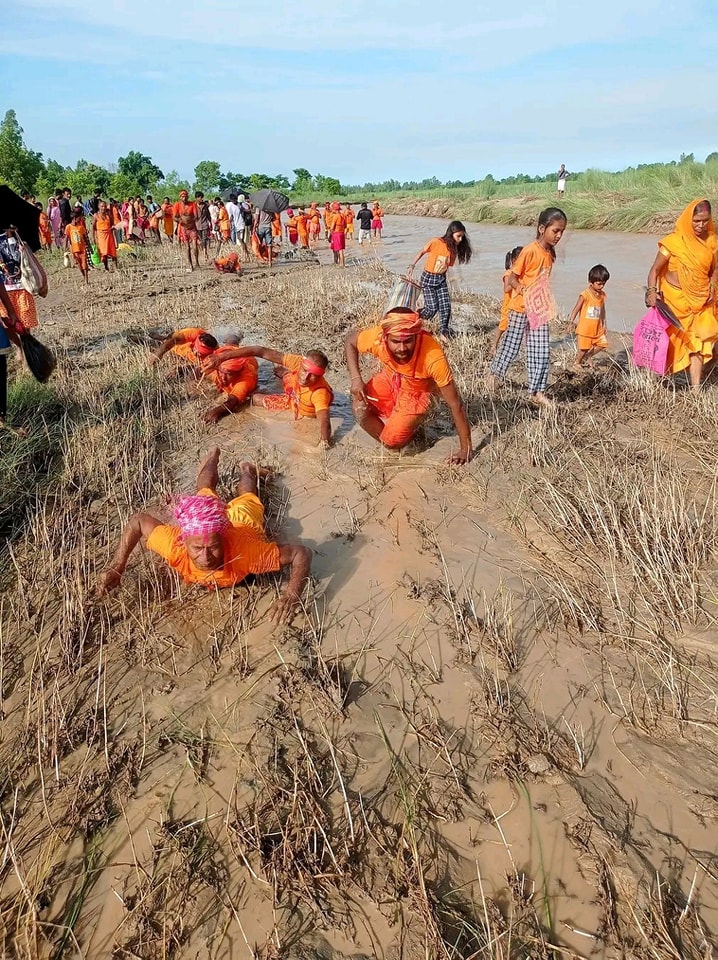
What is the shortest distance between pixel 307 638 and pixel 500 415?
3.14 metres

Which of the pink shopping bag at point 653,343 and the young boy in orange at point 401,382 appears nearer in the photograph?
the young boy in orange at point 401,382

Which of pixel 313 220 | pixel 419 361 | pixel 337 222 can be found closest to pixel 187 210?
pixel 337 222

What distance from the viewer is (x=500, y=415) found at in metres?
5.25

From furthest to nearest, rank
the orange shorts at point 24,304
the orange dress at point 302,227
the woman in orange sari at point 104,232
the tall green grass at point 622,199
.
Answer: the orange dress at point 302,227, the tall green grass at point 622,199, the woman in orange sari at point 104,232, the orange shorts at point 24,304

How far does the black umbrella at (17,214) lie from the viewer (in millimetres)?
5660

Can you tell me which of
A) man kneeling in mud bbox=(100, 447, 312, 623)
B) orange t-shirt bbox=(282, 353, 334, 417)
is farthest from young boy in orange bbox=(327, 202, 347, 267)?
man kneeling in mud bbox=(100, 447, 312, 623)

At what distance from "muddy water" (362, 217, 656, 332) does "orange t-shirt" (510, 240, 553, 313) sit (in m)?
2.31

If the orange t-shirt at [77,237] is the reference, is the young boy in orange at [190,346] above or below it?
below

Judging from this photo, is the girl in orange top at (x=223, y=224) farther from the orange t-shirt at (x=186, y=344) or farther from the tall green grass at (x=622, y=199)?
the orange t-shirt at (x=186, y=344)

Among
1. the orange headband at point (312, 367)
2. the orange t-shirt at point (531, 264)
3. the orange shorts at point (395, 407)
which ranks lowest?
the orange shorts at point (395, 407)

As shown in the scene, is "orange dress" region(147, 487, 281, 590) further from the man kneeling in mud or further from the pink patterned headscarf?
the pink patterned headscarf

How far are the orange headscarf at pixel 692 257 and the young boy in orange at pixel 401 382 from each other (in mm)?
2361

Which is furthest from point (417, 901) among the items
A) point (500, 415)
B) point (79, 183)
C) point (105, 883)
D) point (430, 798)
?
point (79, 183)

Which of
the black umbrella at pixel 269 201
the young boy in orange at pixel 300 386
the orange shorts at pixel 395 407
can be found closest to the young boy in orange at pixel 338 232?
the black umbrella at pixel 269 201
